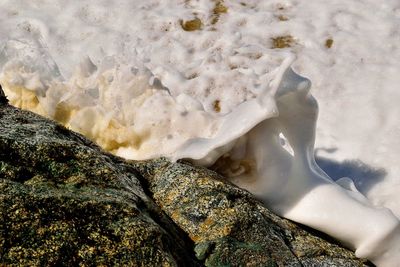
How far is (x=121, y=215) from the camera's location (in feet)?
7.96

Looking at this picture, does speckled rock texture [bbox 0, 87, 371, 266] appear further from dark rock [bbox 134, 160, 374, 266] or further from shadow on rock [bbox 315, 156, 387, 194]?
shadow on rock [bbox 315, 156, 387, 194]

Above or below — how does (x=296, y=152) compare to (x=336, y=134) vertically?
above

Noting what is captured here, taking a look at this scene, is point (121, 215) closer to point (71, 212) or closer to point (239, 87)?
point (71, 212)

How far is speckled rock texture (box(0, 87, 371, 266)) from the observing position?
7.26ft

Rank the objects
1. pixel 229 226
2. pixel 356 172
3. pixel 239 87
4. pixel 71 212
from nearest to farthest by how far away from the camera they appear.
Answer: pixel 71 212 < pixel 229 226 < pixel 356 172 < pixel 239 87

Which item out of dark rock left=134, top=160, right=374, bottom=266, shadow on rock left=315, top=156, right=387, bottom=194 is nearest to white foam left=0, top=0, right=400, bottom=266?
shadow on rock left=315, top=156, right=387, bottom=194

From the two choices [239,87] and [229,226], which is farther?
[239,87]

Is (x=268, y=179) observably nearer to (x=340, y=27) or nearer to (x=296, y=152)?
(x=296, y=152)

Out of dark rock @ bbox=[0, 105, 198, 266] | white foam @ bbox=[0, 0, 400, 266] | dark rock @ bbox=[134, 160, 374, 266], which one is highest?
dark rock @ bbox=[0, 105, 198, 266]

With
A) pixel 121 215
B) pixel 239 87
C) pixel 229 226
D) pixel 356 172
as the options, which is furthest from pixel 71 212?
pixel 239 87

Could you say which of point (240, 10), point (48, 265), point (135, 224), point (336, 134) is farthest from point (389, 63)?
point (48, 265)

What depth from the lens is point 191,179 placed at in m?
3.15

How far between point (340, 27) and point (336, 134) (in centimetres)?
184

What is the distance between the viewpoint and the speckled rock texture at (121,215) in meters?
2.21
